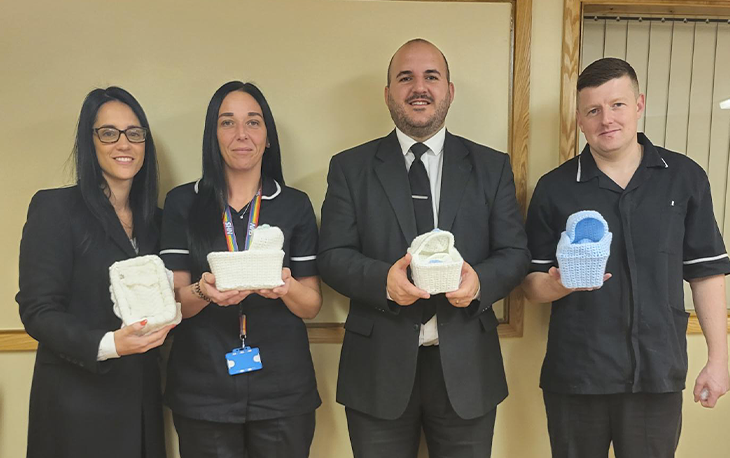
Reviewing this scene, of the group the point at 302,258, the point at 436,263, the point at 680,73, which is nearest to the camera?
the point at 436,263

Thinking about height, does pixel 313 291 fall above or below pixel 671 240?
below

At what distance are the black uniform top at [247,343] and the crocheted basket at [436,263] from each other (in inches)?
20.5

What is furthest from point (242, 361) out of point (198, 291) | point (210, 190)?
point (210, 190)

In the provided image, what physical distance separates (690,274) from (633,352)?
14.9 inches

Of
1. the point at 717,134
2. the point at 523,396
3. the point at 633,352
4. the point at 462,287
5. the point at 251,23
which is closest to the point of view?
the point at 462,287

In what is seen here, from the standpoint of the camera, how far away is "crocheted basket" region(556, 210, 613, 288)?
1.70m

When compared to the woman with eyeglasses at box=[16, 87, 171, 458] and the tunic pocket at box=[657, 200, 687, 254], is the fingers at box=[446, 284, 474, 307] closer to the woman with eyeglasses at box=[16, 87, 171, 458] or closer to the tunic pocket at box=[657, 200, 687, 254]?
the tunic pocket at box=[657, 200, 687, 254]

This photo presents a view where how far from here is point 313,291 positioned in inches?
78.3

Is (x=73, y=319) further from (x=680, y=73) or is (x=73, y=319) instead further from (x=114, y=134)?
(x=680, y=73)

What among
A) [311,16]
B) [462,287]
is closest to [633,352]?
[462,287]

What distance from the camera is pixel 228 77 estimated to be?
2330mm

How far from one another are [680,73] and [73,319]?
9.08ft

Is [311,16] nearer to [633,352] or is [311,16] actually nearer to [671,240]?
[671,240]

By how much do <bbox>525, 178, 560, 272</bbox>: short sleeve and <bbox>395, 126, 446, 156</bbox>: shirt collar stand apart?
1.44ft
